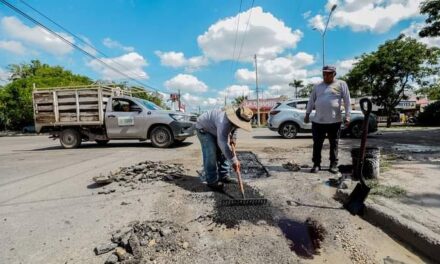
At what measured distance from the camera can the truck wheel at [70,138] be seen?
10.6 metres

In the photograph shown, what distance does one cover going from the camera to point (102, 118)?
9859 mm

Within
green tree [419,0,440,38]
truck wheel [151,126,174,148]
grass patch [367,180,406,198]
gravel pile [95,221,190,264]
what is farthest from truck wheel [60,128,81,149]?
green tree [419,0,440,38]

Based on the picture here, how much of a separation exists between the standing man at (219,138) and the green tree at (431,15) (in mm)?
14052

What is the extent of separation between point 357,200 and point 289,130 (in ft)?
28.0

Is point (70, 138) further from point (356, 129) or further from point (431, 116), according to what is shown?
point (431, 116)

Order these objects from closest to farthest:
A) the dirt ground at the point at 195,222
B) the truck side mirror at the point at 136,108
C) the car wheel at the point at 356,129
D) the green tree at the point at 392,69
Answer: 1. the dirt ground at the point at 195,222
2. the truck side mirror at the point at 136,108
3. the car wheel at the point at 356,129
4. the green tree at the point at 392,69

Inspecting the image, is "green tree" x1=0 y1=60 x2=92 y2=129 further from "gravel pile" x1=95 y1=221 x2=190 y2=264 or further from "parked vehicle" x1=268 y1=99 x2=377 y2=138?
"gravel pile" x1=95 y1=221 x2=190 y2=264

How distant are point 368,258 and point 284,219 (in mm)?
923

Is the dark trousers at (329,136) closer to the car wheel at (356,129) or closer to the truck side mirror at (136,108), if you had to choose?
the truck side mirror at (136,108)

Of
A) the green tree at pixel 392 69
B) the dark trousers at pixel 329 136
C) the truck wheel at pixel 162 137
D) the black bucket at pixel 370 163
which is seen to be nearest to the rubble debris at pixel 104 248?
the black bucket at pixel 370 163

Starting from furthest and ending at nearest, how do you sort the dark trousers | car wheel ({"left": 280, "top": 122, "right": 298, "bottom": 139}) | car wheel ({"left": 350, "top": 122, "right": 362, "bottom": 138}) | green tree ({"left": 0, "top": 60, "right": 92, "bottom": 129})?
1. green tree ({"left": 0, "top": 60, "right": 92, "bottom": 129})
2. car wheel ({"left": 280, "top": 122, "right": 298, "bottom": 139})
3. car wheel ({"left": 350, "top": 122, "right": 362, "bottom": 138})
4. the dark trousers

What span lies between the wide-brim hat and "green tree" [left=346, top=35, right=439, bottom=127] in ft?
88.8

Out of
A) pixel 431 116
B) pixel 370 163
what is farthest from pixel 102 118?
pixel 431 116

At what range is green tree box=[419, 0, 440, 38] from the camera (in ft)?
41.8
